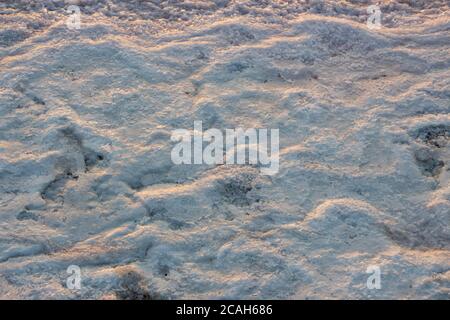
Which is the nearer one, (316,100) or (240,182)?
(240,182)

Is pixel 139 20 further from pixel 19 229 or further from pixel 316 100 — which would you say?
pixel 19 229

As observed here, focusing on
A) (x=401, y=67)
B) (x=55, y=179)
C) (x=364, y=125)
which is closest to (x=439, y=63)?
(x=401, y=67)

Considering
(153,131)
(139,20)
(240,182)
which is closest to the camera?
(240,182)
